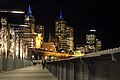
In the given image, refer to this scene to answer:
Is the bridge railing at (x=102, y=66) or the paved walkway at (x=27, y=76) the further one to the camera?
the paved walkway at (x=27, y=76)

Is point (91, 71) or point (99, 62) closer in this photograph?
point (99, 62)

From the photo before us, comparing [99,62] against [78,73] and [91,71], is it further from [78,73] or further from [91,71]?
[78,73]

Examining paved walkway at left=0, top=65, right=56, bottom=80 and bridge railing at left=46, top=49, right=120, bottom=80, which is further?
paved walkway at left=0, top=65, right=56, bottom=80

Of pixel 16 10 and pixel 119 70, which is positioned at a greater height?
pixel 16 10

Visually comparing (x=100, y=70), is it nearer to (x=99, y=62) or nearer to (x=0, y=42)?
(x=99, y=62)

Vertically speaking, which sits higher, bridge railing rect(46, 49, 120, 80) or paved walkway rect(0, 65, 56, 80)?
bridge railing rect(46, 49, 120, 80)

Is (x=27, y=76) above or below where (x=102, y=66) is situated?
below

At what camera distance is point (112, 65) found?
23.5 feet

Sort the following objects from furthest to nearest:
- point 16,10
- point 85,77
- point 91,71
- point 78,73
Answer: point 16,10, point 78,73, point 85,77, point 91,71

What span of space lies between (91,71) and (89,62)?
0.28m

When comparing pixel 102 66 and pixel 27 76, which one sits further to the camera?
pixel 27 76

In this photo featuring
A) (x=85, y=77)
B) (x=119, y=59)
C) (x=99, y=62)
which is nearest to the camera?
(x=119, y=59)

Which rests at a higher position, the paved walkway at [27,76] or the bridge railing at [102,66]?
the bridge railing at [102,66]

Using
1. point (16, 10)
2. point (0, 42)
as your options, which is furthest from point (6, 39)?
Answer: point (16, 10)
